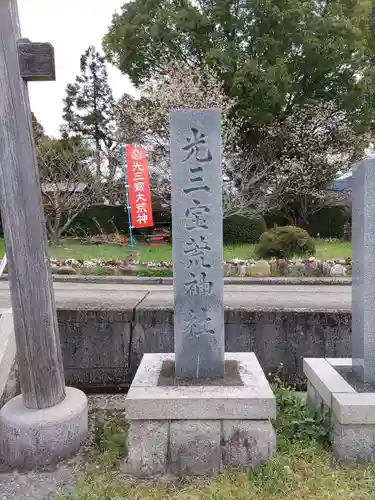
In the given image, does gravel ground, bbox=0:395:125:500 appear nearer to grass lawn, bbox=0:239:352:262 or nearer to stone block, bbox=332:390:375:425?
stone block, bbox=332:390:375:425

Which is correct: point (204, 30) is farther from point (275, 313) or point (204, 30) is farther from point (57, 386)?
point (57, 386)

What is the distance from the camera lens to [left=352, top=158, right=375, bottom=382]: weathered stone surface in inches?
114

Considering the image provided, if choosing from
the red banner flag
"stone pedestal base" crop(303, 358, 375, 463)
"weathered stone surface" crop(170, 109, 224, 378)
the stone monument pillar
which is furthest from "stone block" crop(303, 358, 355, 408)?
the red banner flag

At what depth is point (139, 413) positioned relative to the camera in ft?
8.54

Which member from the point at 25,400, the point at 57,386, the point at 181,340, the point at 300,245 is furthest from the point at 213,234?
the point at 300,245

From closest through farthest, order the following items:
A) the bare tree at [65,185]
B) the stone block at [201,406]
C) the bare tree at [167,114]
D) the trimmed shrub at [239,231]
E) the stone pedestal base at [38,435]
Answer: the stone block at [201,406], the stone pedestal base at [38,435], the bare tree at [65,185], the bare tree at [167,114], the trimmed shrub at [239,231]

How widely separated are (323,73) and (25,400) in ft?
55.9

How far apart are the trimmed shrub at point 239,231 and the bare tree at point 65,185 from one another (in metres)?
4.92

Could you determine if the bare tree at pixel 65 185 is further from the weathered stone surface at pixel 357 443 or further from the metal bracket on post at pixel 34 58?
the weathered stone surface at pixel 357 443

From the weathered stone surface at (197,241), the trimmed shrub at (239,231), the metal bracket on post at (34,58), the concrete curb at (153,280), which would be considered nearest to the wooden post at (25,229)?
the metal bracket on post at (34,58)

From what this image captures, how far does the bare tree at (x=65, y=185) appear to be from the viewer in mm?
13588

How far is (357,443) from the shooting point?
2.61 m

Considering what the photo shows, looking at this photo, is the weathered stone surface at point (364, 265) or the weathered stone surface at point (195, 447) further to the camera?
the weathered stone surface at point (364, 265)

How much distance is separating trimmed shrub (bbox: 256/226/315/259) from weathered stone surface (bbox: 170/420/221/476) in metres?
7.45
